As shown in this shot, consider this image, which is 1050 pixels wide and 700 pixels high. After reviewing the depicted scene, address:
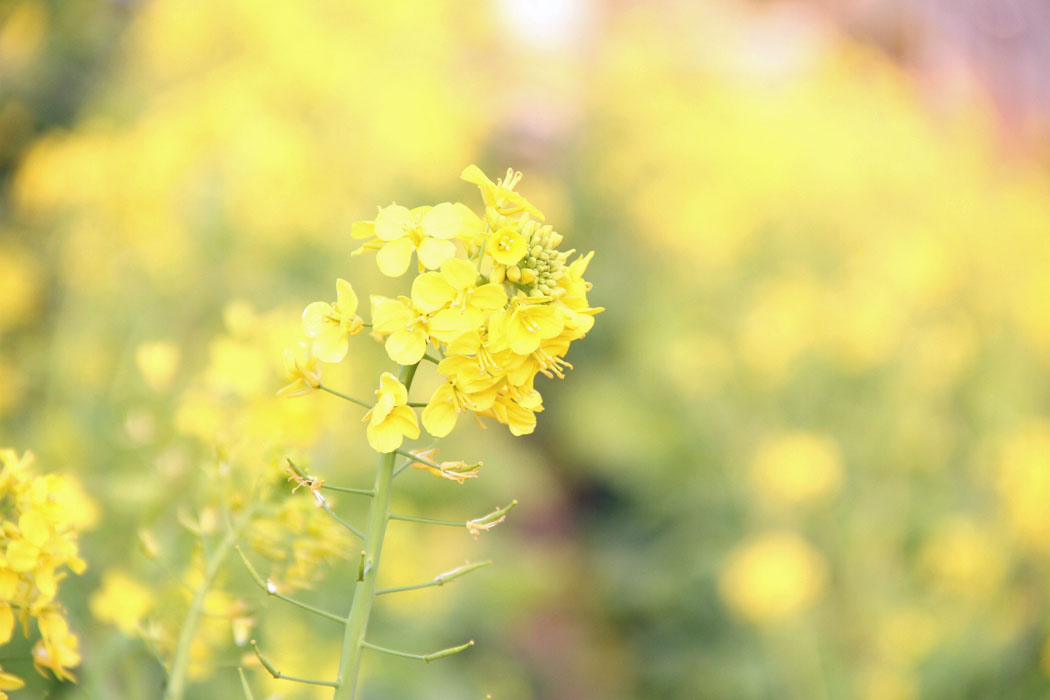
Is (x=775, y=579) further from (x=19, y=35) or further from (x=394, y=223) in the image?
(x=19, y=35)

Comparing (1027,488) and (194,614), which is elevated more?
(1027,488)

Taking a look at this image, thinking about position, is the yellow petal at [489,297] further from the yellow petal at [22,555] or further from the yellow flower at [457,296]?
the yellow petal at [22,555]

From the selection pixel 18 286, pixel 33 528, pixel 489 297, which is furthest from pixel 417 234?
pixel 18 286

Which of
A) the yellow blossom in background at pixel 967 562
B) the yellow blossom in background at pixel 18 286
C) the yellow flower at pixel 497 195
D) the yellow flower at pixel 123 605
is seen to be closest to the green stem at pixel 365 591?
the yellow flower at pixel 497 195

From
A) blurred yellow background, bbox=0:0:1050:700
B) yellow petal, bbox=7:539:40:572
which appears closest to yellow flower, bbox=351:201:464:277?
blurred yellow background, bbox=0:0:1050:700

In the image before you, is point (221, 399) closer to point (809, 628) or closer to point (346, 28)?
point (809, 628)

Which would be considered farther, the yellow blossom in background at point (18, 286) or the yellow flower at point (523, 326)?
the yellow blossom in background at point (18, 286)

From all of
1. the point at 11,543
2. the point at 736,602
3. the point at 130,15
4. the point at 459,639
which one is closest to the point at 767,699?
the point at 736,602
